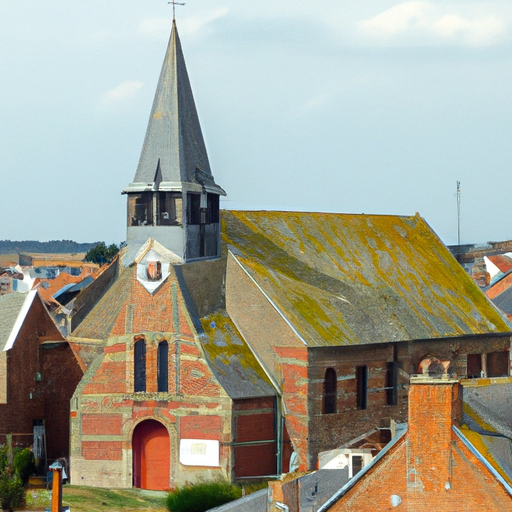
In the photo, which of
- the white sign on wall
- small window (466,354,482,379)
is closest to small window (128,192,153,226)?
the white sign on wall

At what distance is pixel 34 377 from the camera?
56219mm

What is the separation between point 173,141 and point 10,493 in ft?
51.8

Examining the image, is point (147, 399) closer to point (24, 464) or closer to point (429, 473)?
point (24, 464)

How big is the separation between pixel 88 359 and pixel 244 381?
9.15 meters

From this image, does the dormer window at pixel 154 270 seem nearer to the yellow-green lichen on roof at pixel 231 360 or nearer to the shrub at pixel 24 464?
the yellow-green lichen on roof at pixel 231 360

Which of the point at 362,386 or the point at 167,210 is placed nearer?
the point at 167,210

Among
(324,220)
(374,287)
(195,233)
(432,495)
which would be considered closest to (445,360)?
(374,287)

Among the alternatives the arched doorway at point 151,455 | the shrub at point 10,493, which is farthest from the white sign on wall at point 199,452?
the shrub at point 10,493

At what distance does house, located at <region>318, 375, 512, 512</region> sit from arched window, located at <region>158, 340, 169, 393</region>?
16.9 meters

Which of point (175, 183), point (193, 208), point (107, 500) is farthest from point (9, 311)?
point (107, 500)

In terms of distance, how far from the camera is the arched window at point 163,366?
171 feet

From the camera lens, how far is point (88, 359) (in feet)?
190

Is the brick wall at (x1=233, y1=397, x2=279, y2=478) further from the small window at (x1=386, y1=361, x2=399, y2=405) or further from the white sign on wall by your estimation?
the small window at (x1=386, y1=361, x2=399, y2=405)

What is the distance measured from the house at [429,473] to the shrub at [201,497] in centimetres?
1241
